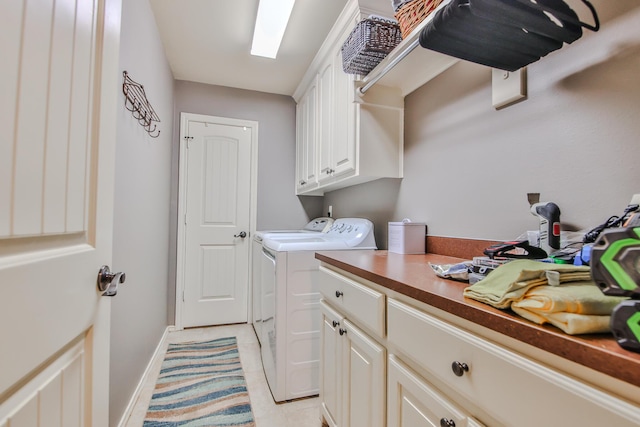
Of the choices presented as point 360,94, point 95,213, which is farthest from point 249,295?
point 95,213

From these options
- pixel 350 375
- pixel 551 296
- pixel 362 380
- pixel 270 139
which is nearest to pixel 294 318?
pixel 350 375

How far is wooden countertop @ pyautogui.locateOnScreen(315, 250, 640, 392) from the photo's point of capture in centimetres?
38

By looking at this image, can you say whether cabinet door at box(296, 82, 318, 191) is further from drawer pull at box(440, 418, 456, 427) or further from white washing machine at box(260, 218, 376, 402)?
drawer pull at box(440, 418, 456, 427)

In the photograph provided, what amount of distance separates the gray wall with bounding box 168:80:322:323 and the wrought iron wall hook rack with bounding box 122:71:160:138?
1.01 metres

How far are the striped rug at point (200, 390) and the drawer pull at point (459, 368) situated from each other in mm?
1388

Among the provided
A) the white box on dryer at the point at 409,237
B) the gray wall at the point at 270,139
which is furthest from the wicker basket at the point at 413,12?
the gray wall at the point at 270,139

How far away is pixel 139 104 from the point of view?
5.74ft

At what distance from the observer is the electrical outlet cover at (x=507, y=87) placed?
1082mm

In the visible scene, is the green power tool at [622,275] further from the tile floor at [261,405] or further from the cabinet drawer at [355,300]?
the tile floor at [261,405]

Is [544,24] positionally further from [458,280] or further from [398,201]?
[398,201]

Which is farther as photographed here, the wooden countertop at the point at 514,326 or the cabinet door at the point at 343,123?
the cabinet door at the point at 343,123

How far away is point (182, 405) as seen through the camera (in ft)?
5.67

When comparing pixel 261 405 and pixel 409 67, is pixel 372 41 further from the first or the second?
pixel 261 405

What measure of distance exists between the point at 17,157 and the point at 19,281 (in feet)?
0.65
